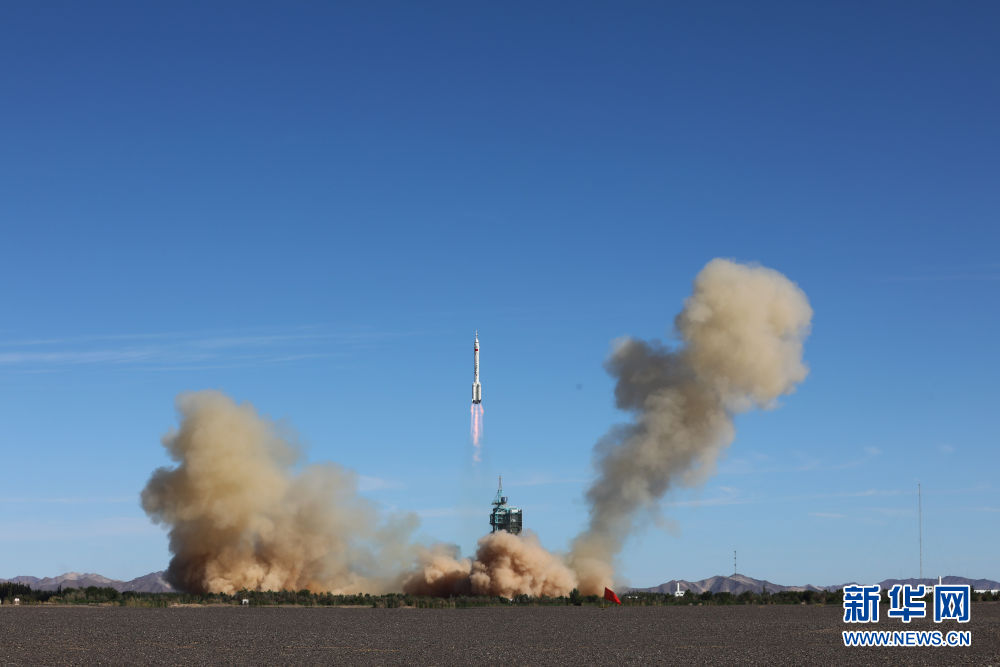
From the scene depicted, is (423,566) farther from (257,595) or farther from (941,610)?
(941,610)

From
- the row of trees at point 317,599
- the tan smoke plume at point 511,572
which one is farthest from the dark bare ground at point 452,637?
the tan smoke plume at point 511,572

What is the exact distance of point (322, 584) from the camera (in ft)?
331

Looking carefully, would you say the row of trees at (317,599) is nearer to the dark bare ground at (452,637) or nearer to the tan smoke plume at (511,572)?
the tan smoke plume at (511,572)

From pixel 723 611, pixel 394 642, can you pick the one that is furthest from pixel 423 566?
→ pixel 394 642

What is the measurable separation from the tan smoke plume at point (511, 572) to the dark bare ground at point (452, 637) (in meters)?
13.6

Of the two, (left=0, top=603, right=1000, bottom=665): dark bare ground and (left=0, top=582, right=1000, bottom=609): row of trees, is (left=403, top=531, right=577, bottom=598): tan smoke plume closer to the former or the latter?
(left=0, top=582, right=1000, bottom=609): row of trees

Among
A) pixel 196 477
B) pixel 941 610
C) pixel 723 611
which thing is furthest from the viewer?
pixel 196 477

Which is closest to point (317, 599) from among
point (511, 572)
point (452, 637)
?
point (511, 572)

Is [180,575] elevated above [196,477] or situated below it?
below

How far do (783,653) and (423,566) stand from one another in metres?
58.7

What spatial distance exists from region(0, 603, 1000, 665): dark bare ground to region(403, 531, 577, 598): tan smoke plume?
13.6m

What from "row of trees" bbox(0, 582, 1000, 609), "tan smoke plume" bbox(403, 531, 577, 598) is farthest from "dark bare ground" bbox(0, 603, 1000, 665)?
"tan smoke plume" bbox(403, 531, 577, 598)

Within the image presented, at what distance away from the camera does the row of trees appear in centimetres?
8775

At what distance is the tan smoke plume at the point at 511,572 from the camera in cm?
9250
